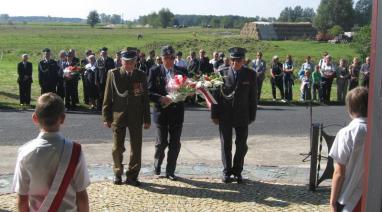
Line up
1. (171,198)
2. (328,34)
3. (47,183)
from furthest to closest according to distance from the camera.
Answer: (328,34) → (171,198) → (47,183)

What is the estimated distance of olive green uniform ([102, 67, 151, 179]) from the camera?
8.38 m

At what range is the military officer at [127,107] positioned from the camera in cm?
837

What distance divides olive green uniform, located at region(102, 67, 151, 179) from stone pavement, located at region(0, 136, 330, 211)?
408 millimetres

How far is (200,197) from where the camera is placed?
311 inches

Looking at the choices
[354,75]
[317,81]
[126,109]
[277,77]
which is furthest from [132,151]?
[354,75]

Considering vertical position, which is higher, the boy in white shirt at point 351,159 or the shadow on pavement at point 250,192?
the boy in white shirt at point 351,159

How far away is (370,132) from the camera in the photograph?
2.78 meters

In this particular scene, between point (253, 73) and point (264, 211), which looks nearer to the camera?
point (264, 211)

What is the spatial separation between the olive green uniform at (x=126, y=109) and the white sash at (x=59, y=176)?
177 inches

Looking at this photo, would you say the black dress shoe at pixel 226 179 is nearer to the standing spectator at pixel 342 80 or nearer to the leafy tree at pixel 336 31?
the standing spectator at pixel 342 80

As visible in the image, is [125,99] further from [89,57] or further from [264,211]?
[89,57]

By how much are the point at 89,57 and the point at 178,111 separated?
32.0 feet

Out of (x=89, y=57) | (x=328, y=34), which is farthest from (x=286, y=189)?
(x=328, y=34)

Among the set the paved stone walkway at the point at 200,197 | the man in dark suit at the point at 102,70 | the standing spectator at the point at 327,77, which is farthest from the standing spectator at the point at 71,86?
the paved stone walkway at the point at 200,197
